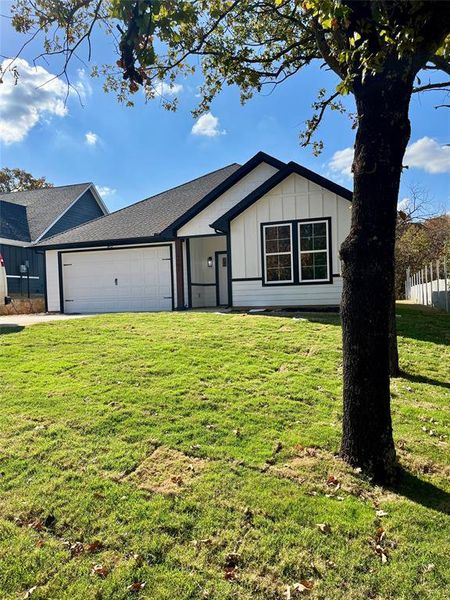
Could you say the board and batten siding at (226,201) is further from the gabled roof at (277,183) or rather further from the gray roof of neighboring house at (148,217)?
the gabled roof at (277,183)

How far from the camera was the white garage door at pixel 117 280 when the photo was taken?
16.3 metres

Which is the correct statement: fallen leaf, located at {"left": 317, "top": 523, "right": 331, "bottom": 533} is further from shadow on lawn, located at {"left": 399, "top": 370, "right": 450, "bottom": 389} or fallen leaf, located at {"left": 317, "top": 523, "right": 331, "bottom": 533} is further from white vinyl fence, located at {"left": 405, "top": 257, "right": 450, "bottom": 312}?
white vinyl fence, located at {"left": 405, "top": 257, "right": 450, "bottom": 312}

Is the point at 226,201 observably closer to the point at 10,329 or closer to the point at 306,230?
the point at 306,230

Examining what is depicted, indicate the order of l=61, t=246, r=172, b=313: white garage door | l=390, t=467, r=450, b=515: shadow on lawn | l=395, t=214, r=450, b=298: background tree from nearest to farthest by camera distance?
1. l=390, t=467, r=450, b=515: shadow on lawn
2. l=61, t=246, r=172, b=313: white garage door
3. l=395, t=214, r=450, b=298: background tree

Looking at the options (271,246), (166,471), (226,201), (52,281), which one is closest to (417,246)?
(226,201)

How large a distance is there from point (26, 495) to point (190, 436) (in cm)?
156

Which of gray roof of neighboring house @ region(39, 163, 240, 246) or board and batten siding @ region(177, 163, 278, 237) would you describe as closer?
board and batten siding @ region(177, 163, 278, 237)

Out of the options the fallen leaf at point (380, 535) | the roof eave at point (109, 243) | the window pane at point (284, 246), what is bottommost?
the fallen leaf at point (380, 535)

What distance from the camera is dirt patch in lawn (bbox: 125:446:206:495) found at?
366 cm

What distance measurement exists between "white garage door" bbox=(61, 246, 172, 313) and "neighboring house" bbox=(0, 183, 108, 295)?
170 inches

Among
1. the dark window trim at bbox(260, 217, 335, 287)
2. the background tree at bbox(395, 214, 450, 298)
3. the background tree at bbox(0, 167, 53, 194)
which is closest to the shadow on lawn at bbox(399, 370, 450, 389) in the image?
the dark window trim at bbox(260, 217, 335, 287)

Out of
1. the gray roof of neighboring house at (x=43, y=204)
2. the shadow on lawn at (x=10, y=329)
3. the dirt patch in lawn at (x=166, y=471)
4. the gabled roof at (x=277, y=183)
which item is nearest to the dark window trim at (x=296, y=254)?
the gabled roof at (x=277, y=183)

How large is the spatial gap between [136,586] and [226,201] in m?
14.1

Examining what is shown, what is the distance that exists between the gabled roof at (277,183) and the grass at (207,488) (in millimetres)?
7287
